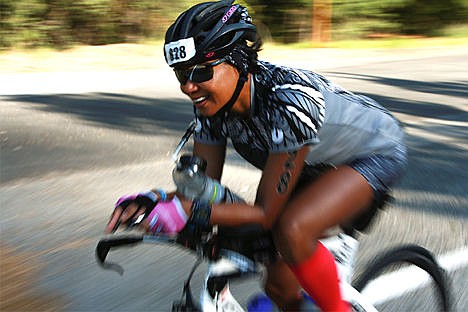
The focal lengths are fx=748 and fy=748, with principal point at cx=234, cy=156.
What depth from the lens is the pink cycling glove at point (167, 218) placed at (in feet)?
7.13

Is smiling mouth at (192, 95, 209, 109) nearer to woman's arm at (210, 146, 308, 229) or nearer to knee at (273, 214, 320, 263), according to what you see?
woman's arm at (210, 146, 308, 229)

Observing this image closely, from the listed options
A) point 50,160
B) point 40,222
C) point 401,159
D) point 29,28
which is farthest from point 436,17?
point 401,159

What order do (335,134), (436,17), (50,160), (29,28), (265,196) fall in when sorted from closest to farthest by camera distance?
(265,196), (335,134), (50,160), (29,28), (436,17)

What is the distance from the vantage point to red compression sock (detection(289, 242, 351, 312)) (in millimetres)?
2602

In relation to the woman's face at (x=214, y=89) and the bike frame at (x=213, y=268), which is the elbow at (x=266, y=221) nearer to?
the bike frame at (x=213, y=268)

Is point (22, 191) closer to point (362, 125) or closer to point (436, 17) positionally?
point (362, 125)

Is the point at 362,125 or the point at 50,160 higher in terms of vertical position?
the point at 362,125

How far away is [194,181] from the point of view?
7.22 feet

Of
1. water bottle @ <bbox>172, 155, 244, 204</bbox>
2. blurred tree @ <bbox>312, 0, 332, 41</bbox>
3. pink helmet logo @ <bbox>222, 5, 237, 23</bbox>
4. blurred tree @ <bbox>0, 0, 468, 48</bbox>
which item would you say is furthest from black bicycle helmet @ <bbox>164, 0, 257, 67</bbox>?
blurred tree @ <bbox>312, 0, 332, 41</bbox>

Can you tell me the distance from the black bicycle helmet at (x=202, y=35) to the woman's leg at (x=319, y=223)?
0.60 m

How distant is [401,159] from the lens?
2943 millimetres

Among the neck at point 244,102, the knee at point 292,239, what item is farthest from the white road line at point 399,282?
the neck at point 244,102

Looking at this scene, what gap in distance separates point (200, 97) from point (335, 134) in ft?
1.82

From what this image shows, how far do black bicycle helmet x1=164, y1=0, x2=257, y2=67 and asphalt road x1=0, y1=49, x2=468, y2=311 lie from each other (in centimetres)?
205
